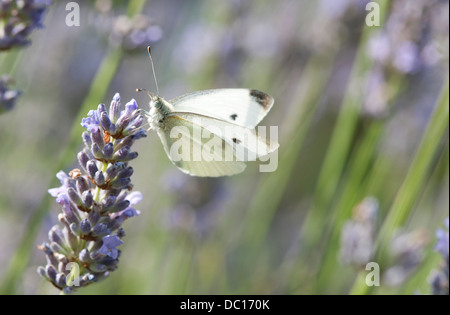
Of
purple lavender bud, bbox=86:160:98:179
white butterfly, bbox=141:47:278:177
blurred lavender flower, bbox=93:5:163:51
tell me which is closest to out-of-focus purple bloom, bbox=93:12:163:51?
blurred lavender flower, bbox=93:5:163:51

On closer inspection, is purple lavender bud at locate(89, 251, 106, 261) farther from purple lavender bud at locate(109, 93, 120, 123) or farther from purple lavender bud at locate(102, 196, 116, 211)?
purple lavender bud at locate(109, 93, 120, 123)

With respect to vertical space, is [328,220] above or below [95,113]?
above

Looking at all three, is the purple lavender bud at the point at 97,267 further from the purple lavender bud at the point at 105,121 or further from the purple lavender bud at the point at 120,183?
the purple lavender bud at the point at 105,121

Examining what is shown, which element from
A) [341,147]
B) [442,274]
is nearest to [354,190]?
[341,147]

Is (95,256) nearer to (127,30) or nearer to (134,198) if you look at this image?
(134,198)

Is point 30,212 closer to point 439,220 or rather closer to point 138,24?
point 138,24

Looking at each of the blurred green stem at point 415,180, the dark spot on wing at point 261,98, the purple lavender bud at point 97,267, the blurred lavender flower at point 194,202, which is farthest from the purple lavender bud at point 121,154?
the blurred lavender flower at point 194,202

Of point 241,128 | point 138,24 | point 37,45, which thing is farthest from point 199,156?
point 37,45
